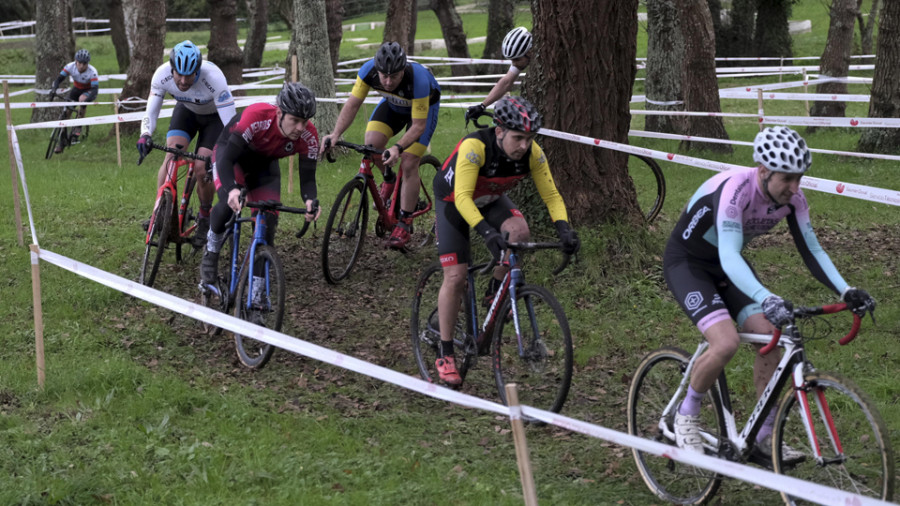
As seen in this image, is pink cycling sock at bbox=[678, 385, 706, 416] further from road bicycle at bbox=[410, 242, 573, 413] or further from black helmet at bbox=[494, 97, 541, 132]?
black helmet at bbox=[494, 97, 541, 132]

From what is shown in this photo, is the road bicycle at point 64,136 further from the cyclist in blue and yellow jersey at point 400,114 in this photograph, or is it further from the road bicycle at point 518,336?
the road bicycle at point 518,336

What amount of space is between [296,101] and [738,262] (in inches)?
150

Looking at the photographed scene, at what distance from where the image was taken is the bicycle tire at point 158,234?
841cm

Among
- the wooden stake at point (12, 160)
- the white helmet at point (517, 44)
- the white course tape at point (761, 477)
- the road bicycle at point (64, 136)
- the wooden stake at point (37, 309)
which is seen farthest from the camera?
the road bicycle at point (64, 136)

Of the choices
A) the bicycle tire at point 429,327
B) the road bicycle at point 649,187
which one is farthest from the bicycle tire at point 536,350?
the road bicycle at point 649,187

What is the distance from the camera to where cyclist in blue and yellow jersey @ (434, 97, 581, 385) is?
19.1 ft

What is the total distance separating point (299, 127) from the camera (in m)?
7.08

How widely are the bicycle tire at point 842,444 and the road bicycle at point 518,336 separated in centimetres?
165

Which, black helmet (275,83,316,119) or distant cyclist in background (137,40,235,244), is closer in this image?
black helmet (275,83,316,119)

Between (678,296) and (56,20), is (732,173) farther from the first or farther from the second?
(56,20)

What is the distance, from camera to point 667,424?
4.97 m

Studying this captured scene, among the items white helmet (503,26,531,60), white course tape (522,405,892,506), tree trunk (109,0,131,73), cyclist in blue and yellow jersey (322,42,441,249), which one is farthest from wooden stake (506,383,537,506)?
tree trunk (109,0,131,73)

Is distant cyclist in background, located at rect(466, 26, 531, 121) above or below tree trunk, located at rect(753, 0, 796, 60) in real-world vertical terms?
below

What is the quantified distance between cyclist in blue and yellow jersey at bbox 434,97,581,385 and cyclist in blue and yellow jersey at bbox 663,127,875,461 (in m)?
1.01
